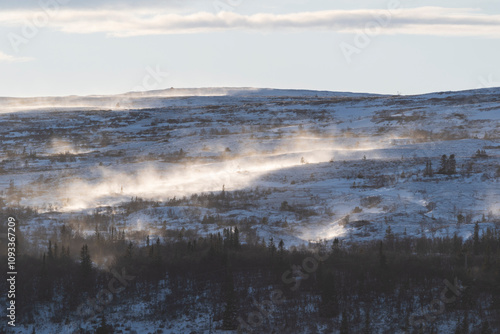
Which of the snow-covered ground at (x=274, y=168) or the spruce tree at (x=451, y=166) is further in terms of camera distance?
the spruce tree at (x=451, y=166)

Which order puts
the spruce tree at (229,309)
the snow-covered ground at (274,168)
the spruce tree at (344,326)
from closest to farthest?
the spruce tree at (344,326), the spruce tree at (229,309), the snow-covered ground at (274,168)

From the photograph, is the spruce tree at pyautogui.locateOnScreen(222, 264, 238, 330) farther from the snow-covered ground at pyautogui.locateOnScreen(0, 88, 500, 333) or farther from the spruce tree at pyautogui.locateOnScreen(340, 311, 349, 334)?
the spruce tree at pyautogui.locateOnScreen(340, 311, 349, 334)

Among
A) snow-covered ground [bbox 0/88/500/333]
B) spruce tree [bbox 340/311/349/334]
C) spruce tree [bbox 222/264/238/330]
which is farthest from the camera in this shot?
snow-covered ground [bbox 0/88/500/333]

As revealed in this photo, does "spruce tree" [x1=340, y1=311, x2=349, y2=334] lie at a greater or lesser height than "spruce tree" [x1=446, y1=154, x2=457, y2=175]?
lesser

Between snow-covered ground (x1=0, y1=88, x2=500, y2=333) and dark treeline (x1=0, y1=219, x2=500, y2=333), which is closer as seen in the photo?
dark treeline (x1=0, y1=219, x2=500, y2=333)

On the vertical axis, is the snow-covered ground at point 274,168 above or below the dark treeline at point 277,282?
above

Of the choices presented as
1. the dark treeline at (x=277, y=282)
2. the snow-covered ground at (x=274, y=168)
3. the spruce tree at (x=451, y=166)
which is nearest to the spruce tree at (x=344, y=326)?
the dark treeline at (x=277, y=282)

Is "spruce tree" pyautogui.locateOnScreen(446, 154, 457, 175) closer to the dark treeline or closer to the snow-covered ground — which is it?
the snow-covered ground

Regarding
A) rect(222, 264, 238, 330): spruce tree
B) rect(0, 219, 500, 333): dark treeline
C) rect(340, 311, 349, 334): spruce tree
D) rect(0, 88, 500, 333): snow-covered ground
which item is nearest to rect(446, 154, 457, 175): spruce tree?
rect(0, 88, 500, 333): snow-covered ground

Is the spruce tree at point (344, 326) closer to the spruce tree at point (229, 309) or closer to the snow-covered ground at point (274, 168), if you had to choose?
the spruce tree at point (229, 309)

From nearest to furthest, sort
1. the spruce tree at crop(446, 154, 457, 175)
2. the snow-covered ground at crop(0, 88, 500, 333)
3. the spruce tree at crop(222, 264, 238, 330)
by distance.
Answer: the spruce tree at crop(222, 264, 238, 330)
the snow-covered ground at crop(0, 88, 500, 333)
the spruce tree at crop(446, 154, 457, 175)
